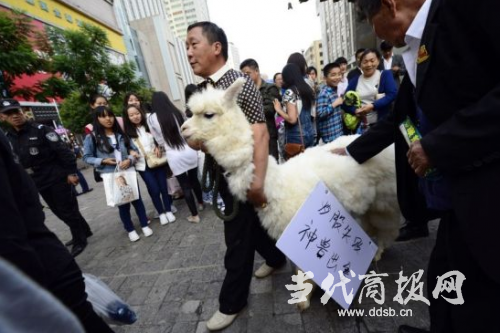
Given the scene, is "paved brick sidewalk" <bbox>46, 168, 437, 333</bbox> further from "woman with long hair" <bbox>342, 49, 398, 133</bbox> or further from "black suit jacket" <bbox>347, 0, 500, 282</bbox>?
"woman with long hair" <bbox>342, 49, 398, 133</bbox>

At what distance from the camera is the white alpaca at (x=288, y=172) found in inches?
71.6

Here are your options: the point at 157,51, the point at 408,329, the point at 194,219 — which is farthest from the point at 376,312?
the point at 157,51

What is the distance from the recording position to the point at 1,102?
3549mm

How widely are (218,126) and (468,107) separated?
1339 mm

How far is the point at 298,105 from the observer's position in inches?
153

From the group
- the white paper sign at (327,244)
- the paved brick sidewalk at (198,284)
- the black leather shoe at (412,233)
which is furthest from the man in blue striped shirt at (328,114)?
the white paper sign at (327,244)

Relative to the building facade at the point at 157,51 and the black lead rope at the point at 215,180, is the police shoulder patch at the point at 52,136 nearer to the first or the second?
the black lead rope at the point at 215,180

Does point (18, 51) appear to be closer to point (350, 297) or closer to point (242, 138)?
point (242, 138)

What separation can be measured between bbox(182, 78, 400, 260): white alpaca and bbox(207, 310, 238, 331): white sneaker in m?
0.80

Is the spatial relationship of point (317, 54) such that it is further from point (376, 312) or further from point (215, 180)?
point (376, 312)

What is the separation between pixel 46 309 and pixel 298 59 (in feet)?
15.4

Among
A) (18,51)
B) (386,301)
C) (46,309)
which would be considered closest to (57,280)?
(46,309)

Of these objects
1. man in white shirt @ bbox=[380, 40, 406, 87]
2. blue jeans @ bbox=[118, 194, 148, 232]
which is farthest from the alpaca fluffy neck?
man in white shirt @ bbox=[380, 40, 406, 87]

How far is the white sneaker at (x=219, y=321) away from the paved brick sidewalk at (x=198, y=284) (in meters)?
0.06
